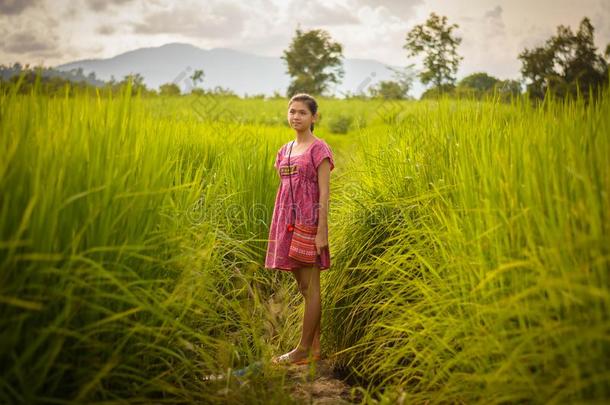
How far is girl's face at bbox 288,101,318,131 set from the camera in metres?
2.91

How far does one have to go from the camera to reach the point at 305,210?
9.17 ft

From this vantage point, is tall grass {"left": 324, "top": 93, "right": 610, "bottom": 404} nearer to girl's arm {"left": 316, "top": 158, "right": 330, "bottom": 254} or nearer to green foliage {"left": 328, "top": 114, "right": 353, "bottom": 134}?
girl's arm {"left": 316, "top": 158, "right": 330, "bottom": 254}

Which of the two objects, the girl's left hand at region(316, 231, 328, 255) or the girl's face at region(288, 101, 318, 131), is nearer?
the girl's left hand at region(316, 231, 328, 255)

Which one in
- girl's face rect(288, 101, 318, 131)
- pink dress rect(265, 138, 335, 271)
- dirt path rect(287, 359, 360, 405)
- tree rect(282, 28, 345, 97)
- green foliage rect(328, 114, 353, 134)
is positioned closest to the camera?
dirt path rect(287, 359, 360, 405)

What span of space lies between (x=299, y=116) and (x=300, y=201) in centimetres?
52

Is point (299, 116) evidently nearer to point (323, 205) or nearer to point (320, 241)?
point (323, 205)

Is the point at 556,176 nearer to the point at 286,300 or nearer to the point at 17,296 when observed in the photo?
the point at 17,296

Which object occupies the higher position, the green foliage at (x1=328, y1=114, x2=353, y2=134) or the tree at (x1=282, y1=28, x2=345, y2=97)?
the tree at (x1=282, y1=28, x2=345, y2=97)

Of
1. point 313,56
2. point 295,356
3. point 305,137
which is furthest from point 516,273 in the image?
point 313,56

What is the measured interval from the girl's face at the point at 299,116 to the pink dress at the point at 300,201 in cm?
13

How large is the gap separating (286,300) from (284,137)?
3537 mm

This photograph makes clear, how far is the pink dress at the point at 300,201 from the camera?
110 inches

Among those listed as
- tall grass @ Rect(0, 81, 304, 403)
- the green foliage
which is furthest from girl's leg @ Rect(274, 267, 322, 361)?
the green foliage

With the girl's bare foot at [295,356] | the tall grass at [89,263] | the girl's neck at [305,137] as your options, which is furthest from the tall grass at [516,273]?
the tall grass at [89,263]
